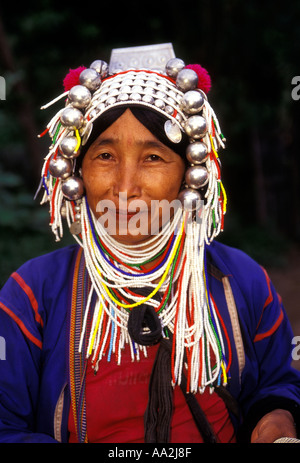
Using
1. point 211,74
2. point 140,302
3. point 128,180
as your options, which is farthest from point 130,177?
point 211,74

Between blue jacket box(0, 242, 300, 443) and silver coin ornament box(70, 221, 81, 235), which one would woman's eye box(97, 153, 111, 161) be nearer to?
silver coin ornament box(70, 221, 81, 235)

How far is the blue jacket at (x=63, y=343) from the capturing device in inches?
71.7

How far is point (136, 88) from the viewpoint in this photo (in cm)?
183

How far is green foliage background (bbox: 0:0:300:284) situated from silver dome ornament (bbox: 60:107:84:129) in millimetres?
4668

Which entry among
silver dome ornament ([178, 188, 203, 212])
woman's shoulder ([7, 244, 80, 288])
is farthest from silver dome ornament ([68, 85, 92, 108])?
woman's shoulder ([7, 244, 80, 288])

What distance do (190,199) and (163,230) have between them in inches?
7.0

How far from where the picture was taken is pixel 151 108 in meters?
1.80

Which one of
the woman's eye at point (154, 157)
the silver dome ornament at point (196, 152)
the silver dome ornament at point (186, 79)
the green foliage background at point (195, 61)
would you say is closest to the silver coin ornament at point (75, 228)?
the woman's eye at point (154, 157)

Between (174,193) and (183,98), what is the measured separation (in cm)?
34

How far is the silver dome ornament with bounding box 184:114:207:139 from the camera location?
1831mm

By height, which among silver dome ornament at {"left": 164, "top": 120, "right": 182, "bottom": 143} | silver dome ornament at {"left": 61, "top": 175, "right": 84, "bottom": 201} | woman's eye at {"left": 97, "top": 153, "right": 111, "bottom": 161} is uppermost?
silver dome ornament at {"left": 164, "top": 120, "right": 182, "bottom": 143}

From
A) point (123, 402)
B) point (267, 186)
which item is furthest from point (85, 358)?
point (267, 186)

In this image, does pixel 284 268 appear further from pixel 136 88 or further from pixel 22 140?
pixel 136 88

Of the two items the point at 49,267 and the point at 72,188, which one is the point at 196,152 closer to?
the point at 72,188
